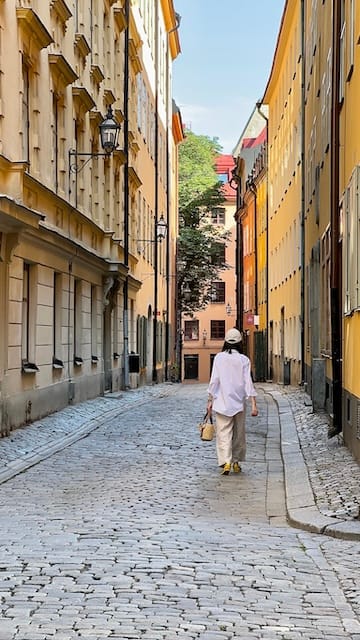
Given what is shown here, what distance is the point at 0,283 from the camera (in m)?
15.6

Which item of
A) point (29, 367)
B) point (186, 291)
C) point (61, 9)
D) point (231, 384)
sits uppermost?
point (61, 9)

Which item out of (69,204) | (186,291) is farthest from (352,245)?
(186,291)

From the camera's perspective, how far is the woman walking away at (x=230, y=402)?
12.0 metres

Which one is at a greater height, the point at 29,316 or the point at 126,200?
the point at 126,200

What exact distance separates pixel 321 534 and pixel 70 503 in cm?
258

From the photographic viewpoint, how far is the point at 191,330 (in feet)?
278

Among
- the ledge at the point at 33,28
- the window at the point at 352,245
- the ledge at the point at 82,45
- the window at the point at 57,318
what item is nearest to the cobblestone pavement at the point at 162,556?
the window at the point at 352,245

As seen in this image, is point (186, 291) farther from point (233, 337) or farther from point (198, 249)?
point (233, 337)

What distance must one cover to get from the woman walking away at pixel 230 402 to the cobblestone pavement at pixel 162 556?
273 mm

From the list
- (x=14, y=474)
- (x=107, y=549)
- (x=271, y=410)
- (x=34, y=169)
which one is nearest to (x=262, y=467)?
(x=14, y=474)

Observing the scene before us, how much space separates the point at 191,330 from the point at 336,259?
6990cm

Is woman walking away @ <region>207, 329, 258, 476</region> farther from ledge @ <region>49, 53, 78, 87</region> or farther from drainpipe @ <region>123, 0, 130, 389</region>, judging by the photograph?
drainpipe @ <region>123, 0, 130, 389</region>

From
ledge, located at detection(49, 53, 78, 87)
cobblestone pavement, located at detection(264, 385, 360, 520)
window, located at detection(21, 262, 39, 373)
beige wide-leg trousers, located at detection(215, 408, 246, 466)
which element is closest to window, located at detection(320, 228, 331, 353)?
cobblestone pavement, located at detection(264, 385, 360, 520)

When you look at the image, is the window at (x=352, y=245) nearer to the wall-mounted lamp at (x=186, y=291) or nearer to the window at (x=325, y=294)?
the window at (x=325, y=294)
